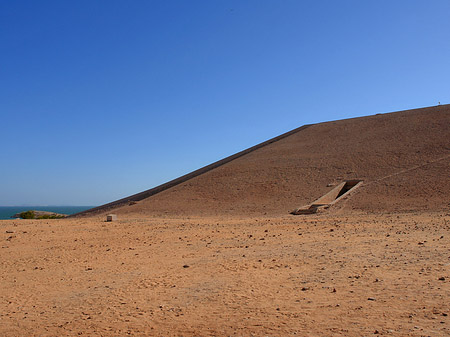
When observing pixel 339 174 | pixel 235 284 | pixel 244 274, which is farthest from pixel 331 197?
pixel 235 284

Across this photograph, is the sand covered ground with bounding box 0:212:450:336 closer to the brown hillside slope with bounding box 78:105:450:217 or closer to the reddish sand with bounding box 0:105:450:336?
the reddish sand with bounding box 0:105:450:336

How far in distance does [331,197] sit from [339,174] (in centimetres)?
368

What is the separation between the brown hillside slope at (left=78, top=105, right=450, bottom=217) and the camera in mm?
17969

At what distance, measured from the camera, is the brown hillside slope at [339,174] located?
1797cm

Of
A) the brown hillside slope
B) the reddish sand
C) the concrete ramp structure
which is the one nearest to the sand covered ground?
the reddish sand

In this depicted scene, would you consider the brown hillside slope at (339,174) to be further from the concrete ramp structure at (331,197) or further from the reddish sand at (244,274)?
the concrete ramp structure at (331,197)

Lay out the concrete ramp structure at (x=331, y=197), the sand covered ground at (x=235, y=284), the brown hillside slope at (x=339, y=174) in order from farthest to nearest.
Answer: the brown hillside slope at (x=339, y=174) → the concrete ramp structure at (x=331, y=197) → the sand covered ground at (x=235, y=284)

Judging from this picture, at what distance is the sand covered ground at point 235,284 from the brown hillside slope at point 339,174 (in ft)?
22.2

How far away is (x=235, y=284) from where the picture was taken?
604 cm

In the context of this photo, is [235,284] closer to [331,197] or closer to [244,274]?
[244,274]

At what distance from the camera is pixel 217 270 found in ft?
23.0

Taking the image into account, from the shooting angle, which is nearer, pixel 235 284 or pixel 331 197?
pixel 235 284

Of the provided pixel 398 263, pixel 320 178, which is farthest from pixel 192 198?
pixel 398 263

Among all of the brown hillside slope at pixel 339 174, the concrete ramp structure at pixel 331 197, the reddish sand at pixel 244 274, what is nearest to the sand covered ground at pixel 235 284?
the reddish sand at pixel 244 274
